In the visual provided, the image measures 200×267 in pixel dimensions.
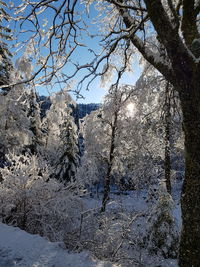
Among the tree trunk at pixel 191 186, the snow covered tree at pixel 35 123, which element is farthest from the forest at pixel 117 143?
the snow covered tree at pixel 35 123

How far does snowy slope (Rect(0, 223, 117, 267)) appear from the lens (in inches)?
106

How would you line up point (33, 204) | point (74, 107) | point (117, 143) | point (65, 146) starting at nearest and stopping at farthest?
point (74, 107) → point (33, 204) → point (117, 143) → point (65, 146)

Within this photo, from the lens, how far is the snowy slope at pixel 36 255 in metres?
2.70

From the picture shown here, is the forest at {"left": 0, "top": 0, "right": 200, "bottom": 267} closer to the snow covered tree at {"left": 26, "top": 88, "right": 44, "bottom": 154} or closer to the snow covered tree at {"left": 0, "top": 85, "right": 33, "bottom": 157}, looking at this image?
the snow covered tree at {"left": 0, "top": 85, "right": 33, "bottom": 157}

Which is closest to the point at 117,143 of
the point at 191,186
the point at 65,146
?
the point at 191,186

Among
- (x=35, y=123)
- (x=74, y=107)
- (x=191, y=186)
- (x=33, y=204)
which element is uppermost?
(x=35, y=123)

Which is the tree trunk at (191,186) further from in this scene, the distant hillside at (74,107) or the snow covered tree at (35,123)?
the snow covered tree at (35,123)

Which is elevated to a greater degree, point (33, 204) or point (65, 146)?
point (65, 146)

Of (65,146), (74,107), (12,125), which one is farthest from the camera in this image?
(65,146)

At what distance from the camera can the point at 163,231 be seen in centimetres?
667

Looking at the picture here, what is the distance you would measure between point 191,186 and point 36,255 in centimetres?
203

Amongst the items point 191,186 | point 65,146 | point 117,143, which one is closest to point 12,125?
point 117,143

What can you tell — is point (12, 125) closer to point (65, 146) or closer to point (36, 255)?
point (65, 146)

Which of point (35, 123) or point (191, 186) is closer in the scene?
point (191, 186)
